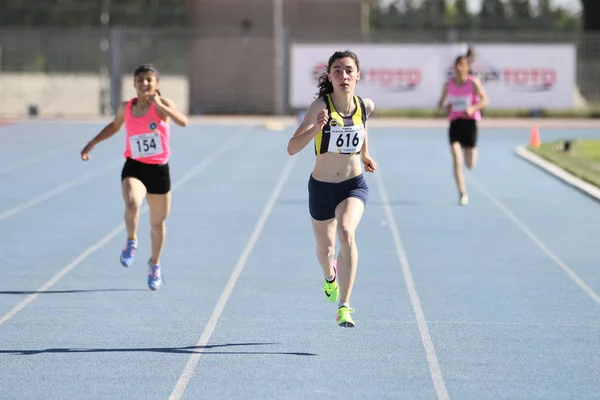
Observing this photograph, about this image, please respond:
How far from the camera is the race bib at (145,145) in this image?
32.8 feet

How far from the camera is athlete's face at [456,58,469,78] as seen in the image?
53.5 feet

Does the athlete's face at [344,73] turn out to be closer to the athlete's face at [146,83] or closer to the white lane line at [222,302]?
the white lane line at [222,302]

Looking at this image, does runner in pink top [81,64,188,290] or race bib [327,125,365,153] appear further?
runner in pink top [81,64,188,290]

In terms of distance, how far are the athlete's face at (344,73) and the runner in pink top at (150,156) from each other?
2143mm

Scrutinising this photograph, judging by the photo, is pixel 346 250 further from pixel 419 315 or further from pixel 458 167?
pixel 458 167

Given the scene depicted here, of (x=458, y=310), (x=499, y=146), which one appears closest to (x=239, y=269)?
(x=458, y=310)

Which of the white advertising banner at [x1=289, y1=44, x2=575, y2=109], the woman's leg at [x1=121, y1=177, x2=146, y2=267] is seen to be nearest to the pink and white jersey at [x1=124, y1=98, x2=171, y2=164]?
the woman's leg at [x1=121, y1=177, x2=146, y2=267]

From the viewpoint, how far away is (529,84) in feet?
120

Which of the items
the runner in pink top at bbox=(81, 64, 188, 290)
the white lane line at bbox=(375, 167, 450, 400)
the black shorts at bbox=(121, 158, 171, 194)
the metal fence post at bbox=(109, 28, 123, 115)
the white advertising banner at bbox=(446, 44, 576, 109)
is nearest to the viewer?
the white lane line at bbox=(375, 167, 450, 400)

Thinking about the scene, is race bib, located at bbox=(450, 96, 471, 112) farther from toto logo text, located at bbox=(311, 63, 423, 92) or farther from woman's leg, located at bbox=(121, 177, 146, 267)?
toto logo text, located at bbox=(311, 63, 423, 92)

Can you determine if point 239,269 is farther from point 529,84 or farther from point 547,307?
point 529,84

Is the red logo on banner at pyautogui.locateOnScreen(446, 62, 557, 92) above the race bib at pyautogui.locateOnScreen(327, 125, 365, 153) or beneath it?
beneath

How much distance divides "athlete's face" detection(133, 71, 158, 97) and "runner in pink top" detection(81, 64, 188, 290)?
1 cm

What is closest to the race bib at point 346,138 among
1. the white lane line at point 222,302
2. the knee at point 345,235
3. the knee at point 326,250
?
the knee at point 345,235
